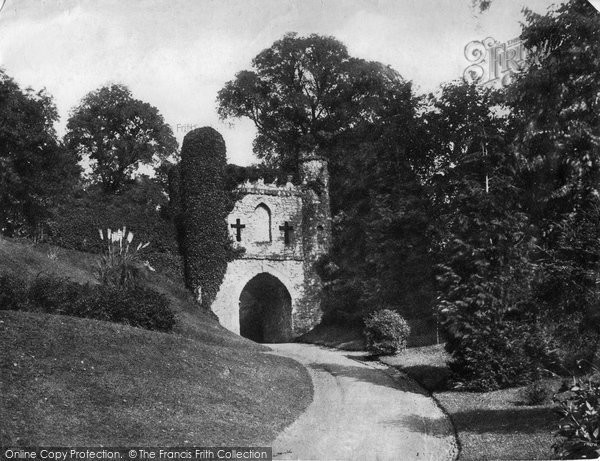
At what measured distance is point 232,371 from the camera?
11.0m

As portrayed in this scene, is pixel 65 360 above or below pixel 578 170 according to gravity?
below

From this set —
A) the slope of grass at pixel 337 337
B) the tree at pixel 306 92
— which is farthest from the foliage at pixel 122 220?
the tree at pixel 306 92

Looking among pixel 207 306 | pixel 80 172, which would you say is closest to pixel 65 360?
pixel 80 172

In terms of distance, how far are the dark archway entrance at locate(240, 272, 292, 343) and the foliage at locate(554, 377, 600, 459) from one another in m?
15.7

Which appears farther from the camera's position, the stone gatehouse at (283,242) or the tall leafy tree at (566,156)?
the stone gatehouse at (283,242)

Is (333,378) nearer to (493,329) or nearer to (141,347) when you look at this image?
(493,329)

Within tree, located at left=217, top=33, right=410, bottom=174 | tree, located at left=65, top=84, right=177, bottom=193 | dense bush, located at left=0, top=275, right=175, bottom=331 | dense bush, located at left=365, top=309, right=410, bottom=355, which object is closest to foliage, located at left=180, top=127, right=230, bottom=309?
tree, located at left=65, top=84, right=177, bottom=193

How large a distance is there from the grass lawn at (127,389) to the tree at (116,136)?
492cm

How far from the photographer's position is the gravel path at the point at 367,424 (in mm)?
7707

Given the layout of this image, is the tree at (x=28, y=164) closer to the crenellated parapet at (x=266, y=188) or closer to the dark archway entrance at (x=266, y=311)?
the crenellated parapet at (x=266, y=188)

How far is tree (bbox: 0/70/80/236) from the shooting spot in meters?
14.0

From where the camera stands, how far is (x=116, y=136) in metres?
16.7

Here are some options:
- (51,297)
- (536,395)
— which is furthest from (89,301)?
(536,395)

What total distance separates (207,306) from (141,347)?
454 inches
